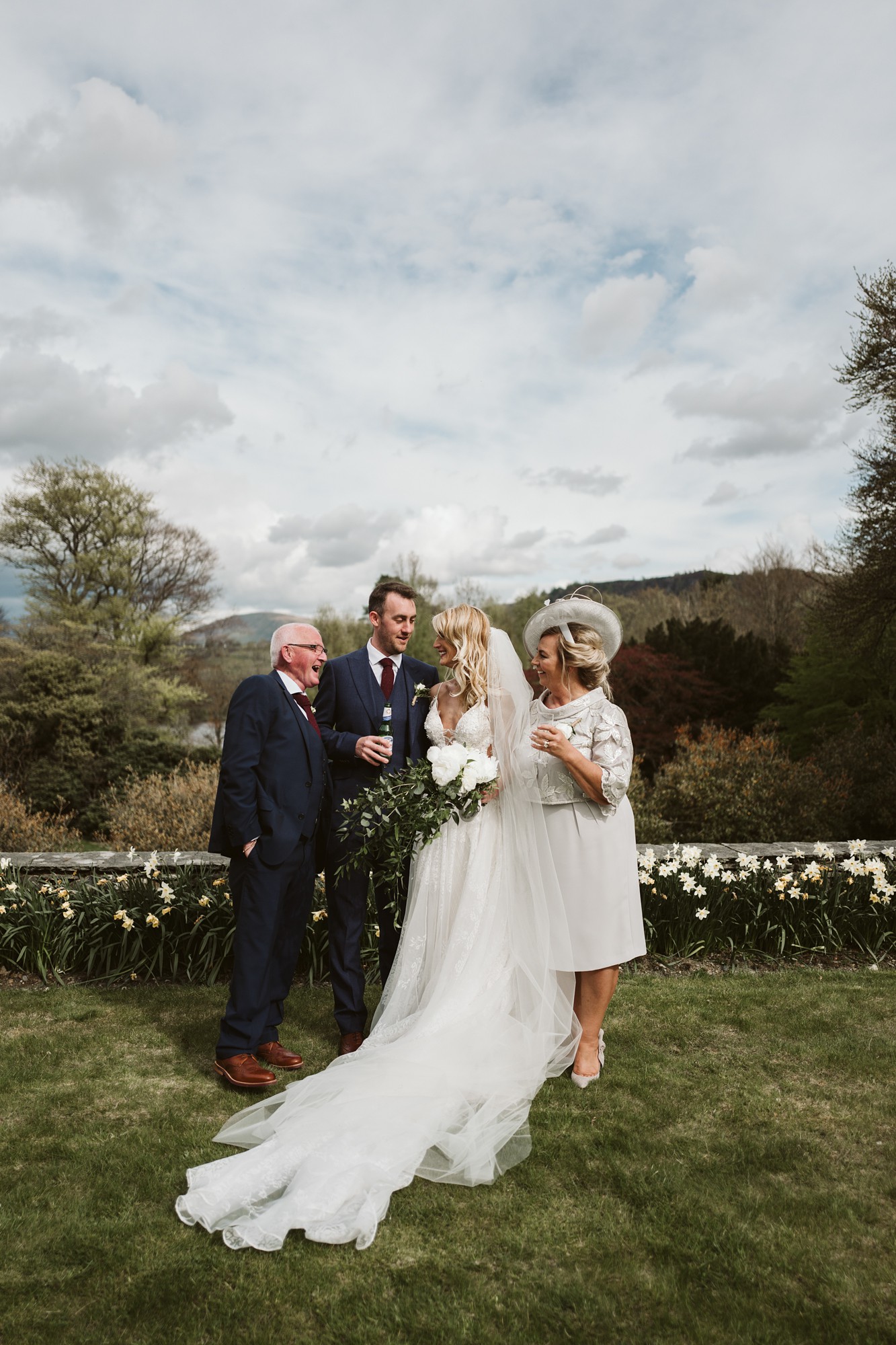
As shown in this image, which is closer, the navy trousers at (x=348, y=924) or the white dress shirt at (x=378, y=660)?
the navy trousers at (x=348, y=924)

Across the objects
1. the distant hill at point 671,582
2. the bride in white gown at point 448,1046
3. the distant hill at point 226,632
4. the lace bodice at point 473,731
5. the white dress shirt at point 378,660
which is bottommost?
the bride in white gown at point 448,1046

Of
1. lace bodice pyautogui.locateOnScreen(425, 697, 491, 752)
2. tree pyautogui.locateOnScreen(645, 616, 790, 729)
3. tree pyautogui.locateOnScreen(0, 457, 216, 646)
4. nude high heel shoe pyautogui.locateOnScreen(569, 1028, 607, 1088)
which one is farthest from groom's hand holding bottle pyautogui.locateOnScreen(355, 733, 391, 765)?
tree pyautogui.locateOnScreen(0, 457, 216, 646)

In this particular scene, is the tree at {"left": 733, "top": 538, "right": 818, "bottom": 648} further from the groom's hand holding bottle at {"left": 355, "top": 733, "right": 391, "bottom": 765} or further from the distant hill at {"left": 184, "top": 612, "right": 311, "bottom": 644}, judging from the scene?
the groom's hand holding bottle at {"left": 355, "top": 733, "right": 391, "bottom": 765}

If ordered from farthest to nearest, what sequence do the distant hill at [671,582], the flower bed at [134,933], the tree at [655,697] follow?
the distant hill at [671,582]
the tree at [655,697]
the flower bed at [134,933]

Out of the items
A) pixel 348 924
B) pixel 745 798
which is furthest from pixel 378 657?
pixel 745 798

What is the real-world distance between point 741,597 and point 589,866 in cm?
3461

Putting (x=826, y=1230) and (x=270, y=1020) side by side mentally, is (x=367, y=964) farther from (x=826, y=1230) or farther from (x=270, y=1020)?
(x=826, y=1230)

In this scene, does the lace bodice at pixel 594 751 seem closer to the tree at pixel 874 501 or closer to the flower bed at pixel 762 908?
the flower bed at pixel 762 908

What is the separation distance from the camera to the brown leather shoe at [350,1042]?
426 centimetres

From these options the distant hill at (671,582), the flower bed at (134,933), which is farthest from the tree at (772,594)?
the flower bed at (134,933)

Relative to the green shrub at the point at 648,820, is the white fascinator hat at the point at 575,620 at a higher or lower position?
higher

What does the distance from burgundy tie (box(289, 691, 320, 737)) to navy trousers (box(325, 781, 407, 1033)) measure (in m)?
0.34

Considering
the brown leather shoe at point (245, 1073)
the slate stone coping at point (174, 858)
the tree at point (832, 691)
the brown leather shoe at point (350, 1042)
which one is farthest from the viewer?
the tree at point (832, 691)

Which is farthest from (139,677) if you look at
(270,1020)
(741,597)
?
(741,597)
